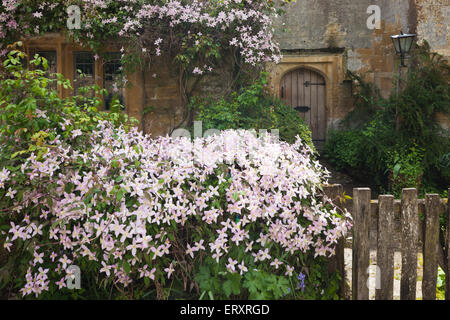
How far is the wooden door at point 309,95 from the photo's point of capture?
28.7 ft

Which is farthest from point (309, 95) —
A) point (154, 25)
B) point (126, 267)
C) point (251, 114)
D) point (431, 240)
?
point (126, 267)

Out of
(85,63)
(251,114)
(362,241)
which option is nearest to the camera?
(362,241)

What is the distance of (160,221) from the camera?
2.17m

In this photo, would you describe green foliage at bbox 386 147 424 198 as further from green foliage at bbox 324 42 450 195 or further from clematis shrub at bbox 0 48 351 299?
clematis shrub at bbox 0 48 351 299

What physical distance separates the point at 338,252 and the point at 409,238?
46 centimetres

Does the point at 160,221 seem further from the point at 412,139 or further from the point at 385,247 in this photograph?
the point at 412,139

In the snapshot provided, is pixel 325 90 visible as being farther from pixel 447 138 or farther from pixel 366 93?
pixel 447 138

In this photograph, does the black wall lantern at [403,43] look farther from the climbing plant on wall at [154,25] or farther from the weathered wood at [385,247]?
the weathered wood at [385,247]

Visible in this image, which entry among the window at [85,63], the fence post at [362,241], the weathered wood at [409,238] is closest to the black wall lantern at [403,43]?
the weathered wood at [409,238]

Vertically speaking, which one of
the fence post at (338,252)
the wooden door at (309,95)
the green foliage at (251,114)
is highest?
the wooden door at (309,95)

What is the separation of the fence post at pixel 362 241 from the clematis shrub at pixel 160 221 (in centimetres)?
10

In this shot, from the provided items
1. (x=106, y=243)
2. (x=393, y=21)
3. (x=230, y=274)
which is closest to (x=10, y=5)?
(x=106, y=243)

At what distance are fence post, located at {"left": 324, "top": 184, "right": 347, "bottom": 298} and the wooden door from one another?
257 inches

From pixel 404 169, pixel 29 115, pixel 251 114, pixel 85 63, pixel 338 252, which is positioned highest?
pixel 85 63
